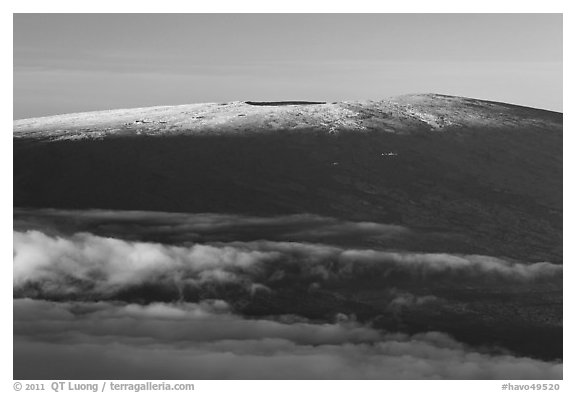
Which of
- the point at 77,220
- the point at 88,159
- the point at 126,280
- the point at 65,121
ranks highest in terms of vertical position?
the point at 65,121

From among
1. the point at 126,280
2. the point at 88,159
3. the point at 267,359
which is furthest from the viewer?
the point at 88,159

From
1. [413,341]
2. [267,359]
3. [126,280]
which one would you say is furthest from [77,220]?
[413,341]

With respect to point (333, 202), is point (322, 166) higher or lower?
higher

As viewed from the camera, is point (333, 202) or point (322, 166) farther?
point (322, 166)

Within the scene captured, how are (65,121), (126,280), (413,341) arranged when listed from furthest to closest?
(65,121)
(126,280)
(413,341)

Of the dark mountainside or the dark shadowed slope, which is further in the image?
the dark shadowed slope

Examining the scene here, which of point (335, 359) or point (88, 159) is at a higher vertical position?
point (88, 159)

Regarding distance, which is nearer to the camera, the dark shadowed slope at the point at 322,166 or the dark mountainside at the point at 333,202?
the dark mountainside at the point at 333,202

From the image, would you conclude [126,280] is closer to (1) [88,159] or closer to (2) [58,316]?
(2) [58,316]
